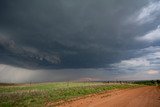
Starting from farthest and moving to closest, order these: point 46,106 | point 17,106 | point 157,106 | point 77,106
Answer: point 17,106 → point 46,106 → point 77,106 → point 157,106

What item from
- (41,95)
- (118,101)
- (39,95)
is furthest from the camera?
(39,95)

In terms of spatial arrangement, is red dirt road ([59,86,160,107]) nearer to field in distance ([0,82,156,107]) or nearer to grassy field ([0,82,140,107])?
field in distance ([0,82,156,107])

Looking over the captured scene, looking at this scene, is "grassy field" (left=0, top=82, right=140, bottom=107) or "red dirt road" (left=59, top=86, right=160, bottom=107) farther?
"grassy field" (left=0, top=82, right=140, bottom=107)

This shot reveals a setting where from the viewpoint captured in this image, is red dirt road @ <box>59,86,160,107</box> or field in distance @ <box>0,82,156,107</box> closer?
red dirt road @ <box>59,86,160,107</box>

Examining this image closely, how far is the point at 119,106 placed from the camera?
58.1ft

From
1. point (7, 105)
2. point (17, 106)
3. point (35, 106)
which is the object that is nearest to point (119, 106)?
point (35, 106)

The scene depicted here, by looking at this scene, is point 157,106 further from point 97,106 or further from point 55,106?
point 55,106

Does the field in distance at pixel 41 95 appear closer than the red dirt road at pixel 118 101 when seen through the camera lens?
No

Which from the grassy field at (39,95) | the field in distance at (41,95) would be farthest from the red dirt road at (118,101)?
the grassy field at (39,95)

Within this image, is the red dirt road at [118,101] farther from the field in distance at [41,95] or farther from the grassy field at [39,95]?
the grassy field at [39,95]

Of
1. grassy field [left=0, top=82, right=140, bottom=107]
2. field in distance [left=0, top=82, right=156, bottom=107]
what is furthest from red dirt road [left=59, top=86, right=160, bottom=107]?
grassy field [left=0, top=82, right=140, bottom=107]

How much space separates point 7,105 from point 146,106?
14.9 meters

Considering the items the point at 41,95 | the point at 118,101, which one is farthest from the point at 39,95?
the point at 118,101

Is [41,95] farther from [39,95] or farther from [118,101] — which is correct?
[118,101]
